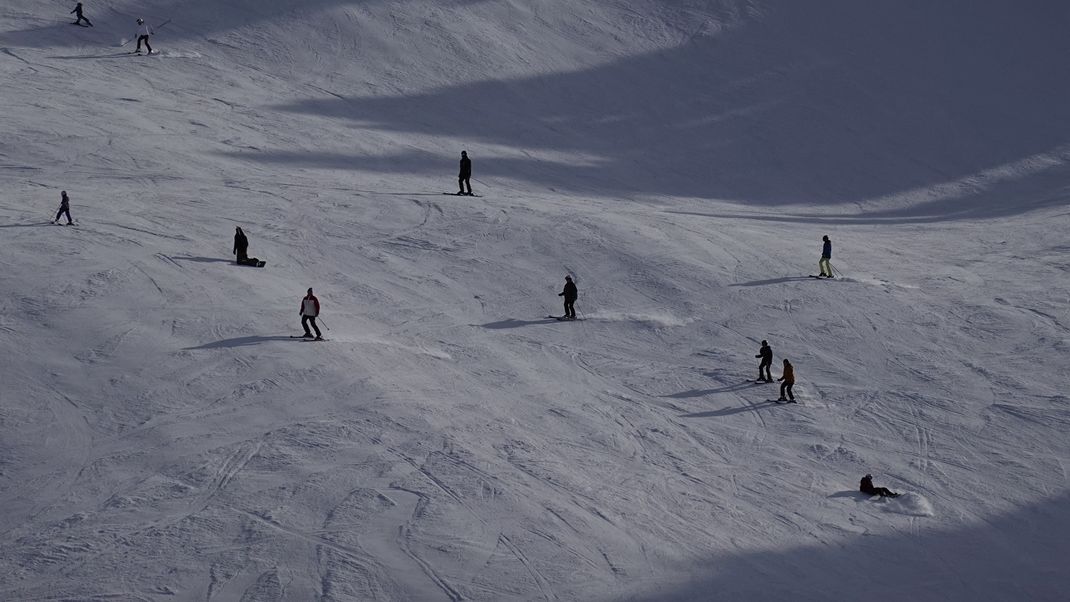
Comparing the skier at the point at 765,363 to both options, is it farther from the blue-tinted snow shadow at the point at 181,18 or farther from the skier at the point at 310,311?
the blue-tinted snow shadow at the point at 181,18

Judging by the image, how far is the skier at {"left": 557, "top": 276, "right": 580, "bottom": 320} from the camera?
23.3 metres

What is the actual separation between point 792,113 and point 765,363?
2089 centimetres

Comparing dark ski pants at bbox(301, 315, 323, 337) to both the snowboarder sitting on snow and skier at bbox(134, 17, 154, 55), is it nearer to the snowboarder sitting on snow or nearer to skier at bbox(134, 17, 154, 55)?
the snowboarder sitting on snow

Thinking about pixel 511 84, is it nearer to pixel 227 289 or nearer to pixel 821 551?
pixel 227 289

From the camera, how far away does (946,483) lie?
19.2m

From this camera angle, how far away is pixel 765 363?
864 inches

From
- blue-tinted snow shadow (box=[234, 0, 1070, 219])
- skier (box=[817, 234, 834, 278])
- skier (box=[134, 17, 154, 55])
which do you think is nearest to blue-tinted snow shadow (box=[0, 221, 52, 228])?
blue-tinted snow shadow (box=[234, 0, 1070, 219])

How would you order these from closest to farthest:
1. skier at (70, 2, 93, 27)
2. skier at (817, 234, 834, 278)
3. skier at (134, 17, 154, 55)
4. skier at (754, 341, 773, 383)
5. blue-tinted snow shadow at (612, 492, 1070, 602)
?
blue-tinted snow shadow at (612, 492, 1070, 602) < skier at (754, 341, 773, 383) < skier at (817, 234, 834, 278) < skier at (134, 17, 154, 55) < skier at (70, 2, 93, 27)

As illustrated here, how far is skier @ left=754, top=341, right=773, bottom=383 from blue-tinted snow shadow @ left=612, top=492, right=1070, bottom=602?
4.04 meters

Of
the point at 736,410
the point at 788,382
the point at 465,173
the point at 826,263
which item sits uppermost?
the point at 465,173

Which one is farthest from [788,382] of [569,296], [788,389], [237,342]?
[237,342]

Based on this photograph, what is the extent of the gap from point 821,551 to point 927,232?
60.2 feet

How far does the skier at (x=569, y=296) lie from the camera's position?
2333cm

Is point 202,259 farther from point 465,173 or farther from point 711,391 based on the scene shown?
point 711,391
